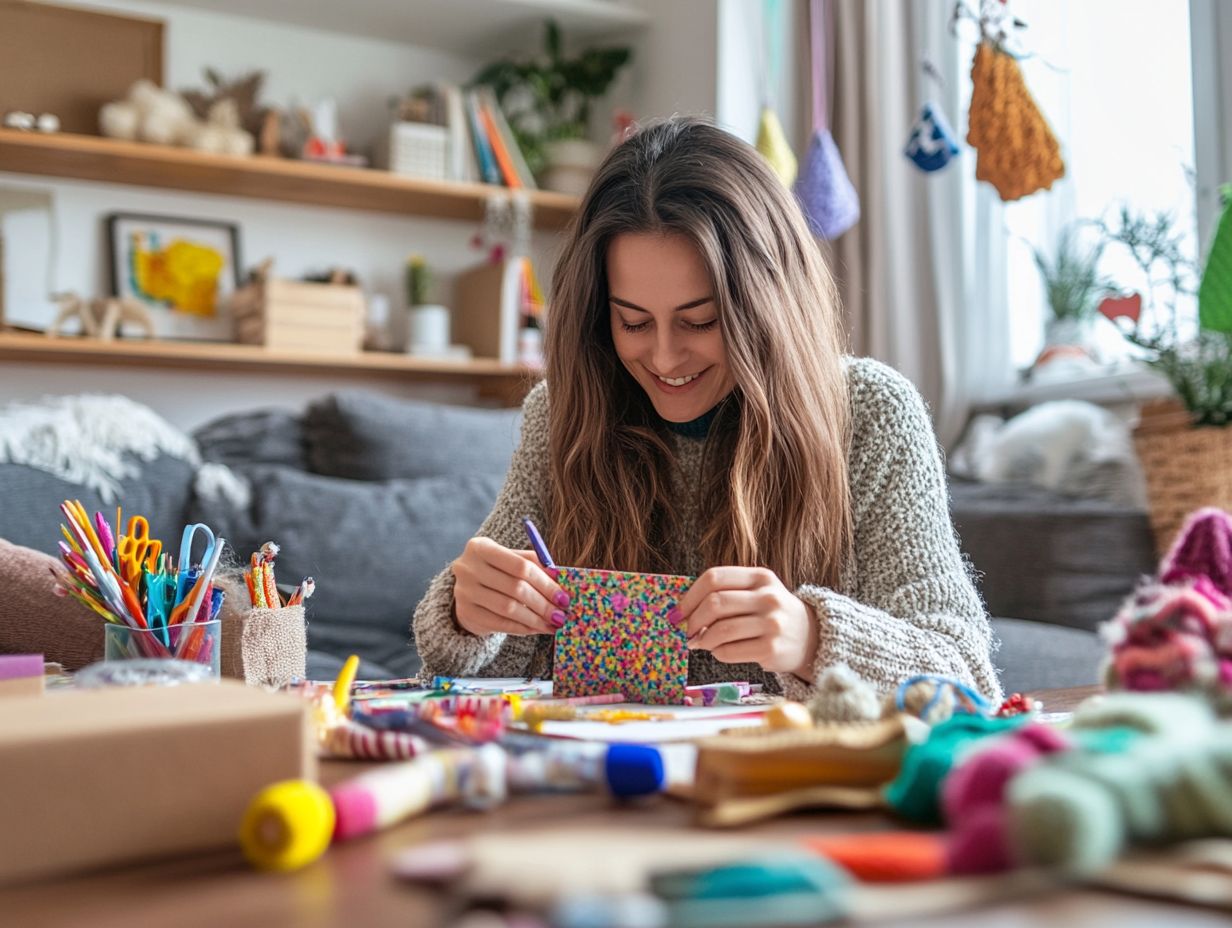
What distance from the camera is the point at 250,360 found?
299cm

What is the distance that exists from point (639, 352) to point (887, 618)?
45cm

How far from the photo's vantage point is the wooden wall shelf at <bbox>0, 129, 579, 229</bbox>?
2.79 m

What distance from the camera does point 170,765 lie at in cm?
53

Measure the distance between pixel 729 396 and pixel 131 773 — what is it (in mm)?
1087

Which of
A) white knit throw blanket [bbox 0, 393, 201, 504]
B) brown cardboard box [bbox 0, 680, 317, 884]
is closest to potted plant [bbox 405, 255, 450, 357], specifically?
white knit throw blanket [bbox 0, 393, 201, 504]

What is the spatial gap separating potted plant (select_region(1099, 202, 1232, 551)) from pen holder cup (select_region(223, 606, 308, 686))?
64.8 inches

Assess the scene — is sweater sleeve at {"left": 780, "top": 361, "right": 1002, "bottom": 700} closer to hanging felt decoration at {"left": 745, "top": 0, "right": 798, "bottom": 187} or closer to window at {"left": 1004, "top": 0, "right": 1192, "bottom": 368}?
window at {"left": 1004, "top": 0, "right": 1192, "bottom": 368}

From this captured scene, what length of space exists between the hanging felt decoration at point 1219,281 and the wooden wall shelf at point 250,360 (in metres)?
1.32

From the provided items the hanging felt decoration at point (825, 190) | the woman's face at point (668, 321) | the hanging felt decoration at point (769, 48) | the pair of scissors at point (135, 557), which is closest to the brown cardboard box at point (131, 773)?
the pair of scissors at point (135, 557)

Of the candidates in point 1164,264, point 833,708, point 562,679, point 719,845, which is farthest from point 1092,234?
point 719,845

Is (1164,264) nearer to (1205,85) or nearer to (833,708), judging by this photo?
(1205,85)

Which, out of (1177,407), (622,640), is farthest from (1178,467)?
(622,640)

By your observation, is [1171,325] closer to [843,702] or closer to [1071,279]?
[1071,279]

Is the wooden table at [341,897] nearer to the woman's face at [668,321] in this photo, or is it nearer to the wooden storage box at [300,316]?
the woman's face at [668,321]
